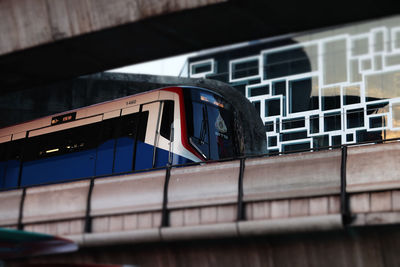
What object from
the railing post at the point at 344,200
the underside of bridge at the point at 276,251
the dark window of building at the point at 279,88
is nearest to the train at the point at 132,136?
the underside of bridge at the point at 276,251

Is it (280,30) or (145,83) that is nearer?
(280,30)

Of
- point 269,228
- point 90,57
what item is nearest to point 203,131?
point 90,57

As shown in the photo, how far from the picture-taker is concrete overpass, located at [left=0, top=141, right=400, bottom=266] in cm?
1090

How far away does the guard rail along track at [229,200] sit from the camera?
10.9 metres

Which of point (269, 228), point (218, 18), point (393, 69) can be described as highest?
point (393, 69)

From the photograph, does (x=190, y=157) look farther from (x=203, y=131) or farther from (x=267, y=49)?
(x=267, y=49)

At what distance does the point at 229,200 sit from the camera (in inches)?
486

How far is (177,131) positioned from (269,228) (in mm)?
6572

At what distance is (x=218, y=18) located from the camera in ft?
46.1

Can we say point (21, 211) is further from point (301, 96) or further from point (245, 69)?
point (245, 69)

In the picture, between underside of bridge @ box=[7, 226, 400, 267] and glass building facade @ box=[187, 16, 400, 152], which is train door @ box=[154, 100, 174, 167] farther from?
glass building facade @ box=[187, 16, 400, 152]

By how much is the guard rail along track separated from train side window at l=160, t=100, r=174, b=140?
3416 millimetres

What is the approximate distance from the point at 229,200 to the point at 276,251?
1190mm

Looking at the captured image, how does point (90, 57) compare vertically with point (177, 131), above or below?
above
